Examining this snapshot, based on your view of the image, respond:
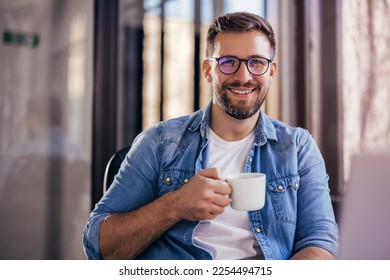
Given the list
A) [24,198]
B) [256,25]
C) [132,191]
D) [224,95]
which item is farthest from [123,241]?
[24,198]

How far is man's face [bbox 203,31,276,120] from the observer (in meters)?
1.04

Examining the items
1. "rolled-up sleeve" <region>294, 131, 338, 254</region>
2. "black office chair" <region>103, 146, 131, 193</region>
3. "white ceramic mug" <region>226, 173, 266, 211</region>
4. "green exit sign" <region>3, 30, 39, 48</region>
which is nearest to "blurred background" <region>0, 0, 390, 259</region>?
"green exit sign" <region>3, 30, 39, 48</region>

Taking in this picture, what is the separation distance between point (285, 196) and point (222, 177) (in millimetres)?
151

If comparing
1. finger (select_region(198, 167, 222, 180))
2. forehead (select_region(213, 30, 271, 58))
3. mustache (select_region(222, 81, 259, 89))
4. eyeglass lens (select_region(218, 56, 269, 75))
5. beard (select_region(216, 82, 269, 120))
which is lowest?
finger (select_region(198, 167, 222, 180))

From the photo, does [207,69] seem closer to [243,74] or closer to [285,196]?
[243,74]

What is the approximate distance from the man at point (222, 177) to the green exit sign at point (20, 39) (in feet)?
2.79

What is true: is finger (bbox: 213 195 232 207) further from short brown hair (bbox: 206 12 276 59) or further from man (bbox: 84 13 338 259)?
short brown hair (bbox: 206 12 276 59)

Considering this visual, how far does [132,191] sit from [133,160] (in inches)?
2.8

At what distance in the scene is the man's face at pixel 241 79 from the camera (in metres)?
1.04

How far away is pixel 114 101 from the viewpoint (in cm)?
176

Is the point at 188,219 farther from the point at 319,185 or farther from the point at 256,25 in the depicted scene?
the point at 256,25

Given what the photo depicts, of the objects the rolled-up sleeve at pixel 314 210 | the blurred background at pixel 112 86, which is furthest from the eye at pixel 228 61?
the blurred background at pixel 112 86

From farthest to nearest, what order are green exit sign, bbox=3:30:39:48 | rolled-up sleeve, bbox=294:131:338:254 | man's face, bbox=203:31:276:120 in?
green exit sign, bbox=3:30:39:48
man's face, bbox=203:31:276:120
rolled-up sleeve, bbox=294:131:338:254

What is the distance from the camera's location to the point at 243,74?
104cm
